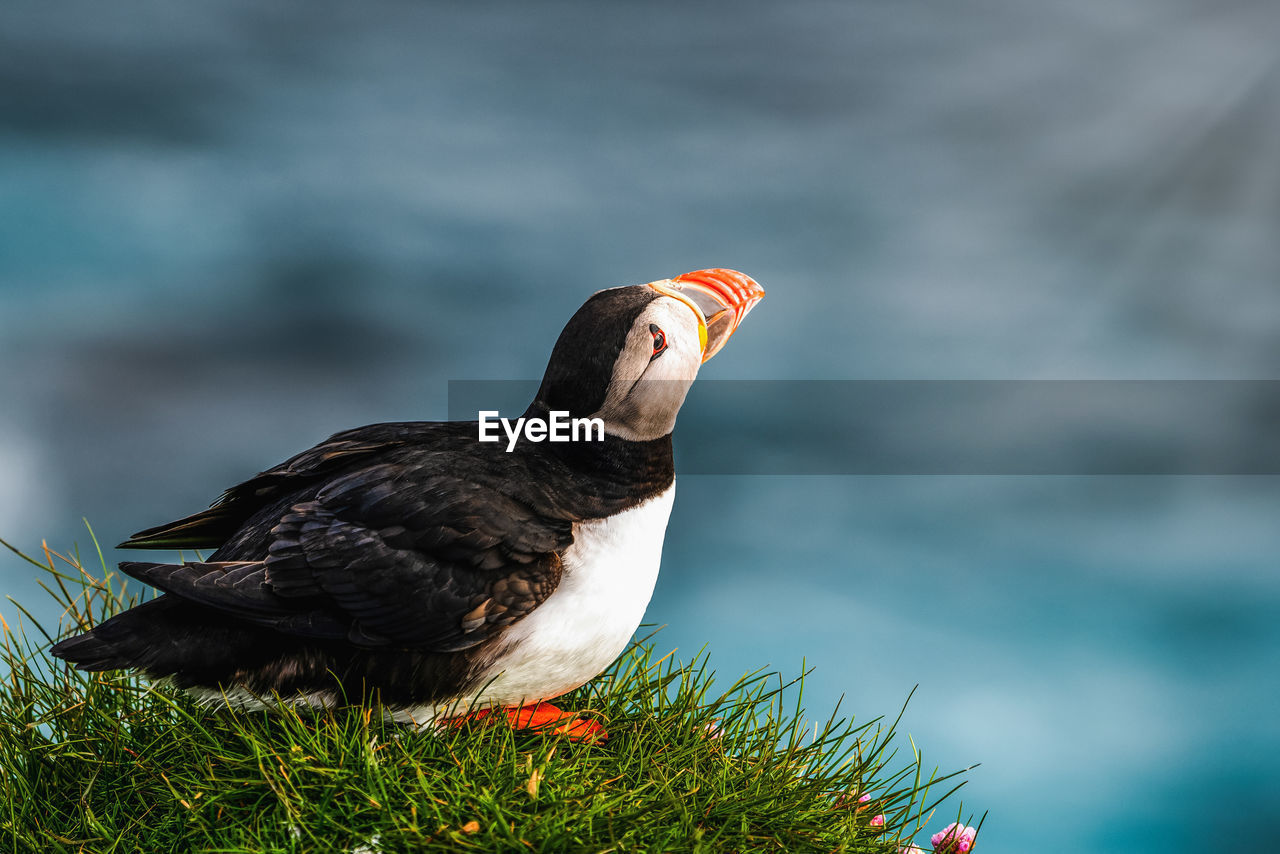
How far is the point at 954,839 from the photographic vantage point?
3.16 metres

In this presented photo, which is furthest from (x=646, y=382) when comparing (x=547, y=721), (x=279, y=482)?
(x=279, y=482)

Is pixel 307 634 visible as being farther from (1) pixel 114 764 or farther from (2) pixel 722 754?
(2) pixel 722 754

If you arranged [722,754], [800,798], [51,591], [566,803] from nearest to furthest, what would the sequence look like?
1. [566,803]
2. [800,798]
3. [722,754]
4. [51,591]

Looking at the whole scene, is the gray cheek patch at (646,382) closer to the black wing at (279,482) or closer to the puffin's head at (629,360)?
the puffin's head at (629,360)

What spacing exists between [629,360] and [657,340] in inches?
4.1

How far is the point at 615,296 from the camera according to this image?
119 inches

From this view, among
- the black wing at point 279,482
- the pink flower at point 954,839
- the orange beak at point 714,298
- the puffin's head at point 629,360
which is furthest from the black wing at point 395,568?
the pink flower at point 954,839

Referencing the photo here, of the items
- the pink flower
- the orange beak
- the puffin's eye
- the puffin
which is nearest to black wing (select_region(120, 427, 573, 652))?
the puffin

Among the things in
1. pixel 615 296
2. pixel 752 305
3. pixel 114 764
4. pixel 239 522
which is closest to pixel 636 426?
pixel 615 296

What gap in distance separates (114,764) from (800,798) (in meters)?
2.08

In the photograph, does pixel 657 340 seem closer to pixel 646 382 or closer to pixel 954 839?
pixel 646 382

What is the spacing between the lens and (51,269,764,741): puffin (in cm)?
267

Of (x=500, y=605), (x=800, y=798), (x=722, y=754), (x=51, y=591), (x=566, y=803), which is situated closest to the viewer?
(x=566, y=803)

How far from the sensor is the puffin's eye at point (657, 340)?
2906mm
